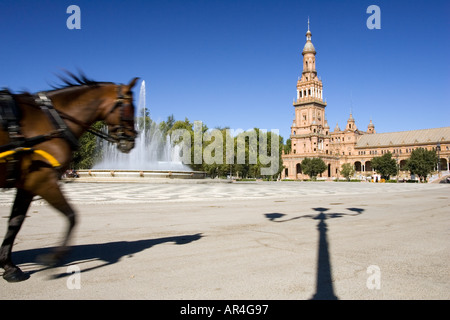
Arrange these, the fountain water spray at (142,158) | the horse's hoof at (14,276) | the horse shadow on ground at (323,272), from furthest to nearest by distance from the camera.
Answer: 1. the fountain water spray at (142,158)
2. the horse's hoof at (14,276)
3. the horse shadow on ground at (323,272)

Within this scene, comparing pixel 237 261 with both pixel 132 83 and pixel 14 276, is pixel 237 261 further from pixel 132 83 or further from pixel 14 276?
pixel 132 83

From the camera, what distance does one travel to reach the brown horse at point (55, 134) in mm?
4281

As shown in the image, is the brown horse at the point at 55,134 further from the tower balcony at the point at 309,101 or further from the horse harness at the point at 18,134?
the tower balcony at the point at 309,101

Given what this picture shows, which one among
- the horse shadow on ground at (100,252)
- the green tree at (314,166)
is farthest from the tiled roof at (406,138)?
the horse shadow on ground at (100,252)

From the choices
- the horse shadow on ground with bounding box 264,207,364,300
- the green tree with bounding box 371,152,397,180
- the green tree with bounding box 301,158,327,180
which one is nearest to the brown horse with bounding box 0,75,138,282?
the horse shadow on ground with bounding box 264,207,364,300

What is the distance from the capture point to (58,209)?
14.2ft

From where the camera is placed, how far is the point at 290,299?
11.8 feet

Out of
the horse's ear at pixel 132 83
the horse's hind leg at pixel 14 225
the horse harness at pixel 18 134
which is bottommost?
the horse's hind leg at pixel 14 225

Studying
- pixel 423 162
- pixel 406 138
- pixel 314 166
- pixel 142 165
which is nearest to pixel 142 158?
pixel 142 165

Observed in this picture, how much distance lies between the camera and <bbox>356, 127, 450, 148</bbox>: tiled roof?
377 ft

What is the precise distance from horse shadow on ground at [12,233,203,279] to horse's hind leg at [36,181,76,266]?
28cm

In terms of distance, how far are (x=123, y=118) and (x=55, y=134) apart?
98 cm

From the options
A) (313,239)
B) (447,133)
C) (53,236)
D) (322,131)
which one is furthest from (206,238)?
(447,133)
